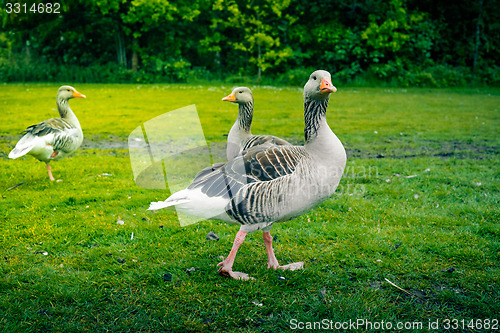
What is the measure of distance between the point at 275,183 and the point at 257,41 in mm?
23887

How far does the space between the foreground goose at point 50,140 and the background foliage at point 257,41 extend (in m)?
19.2

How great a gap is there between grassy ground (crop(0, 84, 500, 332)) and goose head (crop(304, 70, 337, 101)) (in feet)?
5.56

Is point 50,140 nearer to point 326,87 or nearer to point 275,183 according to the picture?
point 275,183

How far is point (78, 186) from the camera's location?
20.8ft

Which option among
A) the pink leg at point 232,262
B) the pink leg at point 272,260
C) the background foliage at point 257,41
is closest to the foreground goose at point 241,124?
the pink leg at point 272,260

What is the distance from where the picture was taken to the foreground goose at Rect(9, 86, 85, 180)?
6.21 meters

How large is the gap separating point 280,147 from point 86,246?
2.47 metres

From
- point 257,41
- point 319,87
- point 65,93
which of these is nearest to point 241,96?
point 319,87

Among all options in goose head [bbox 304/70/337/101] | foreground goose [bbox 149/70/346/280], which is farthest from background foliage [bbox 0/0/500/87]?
foreground goose [bbox 149/70/346/280]

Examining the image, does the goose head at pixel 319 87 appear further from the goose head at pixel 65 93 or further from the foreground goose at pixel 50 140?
the goose head at pixel 65 93

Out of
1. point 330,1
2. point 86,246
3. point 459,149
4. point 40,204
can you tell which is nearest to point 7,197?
point 40,204

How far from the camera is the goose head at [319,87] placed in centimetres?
338

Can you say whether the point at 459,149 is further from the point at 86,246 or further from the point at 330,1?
the point at 330,1

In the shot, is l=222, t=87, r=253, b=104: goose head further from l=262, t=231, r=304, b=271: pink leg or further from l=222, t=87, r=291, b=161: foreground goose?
l=262, t=231, r=304, b=271: pink leg
